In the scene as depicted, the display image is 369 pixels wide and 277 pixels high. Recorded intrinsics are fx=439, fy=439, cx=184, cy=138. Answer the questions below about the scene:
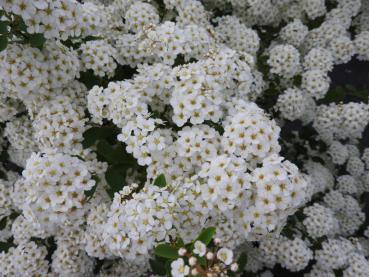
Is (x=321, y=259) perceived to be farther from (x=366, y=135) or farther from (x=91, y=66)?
(x=366, y=135)

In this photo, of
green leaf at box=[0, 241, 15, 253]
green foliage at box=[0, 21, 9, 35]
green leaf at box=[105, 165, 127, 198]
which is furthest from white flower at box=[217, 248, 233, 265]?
green leaf at box=[0, 241, 15, 253]

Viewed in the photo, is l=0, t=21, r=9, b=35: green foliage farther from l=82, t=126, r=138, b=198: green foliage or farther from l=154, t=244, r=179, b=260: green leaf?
l=154, t=244, r=179, b=260: green leaf

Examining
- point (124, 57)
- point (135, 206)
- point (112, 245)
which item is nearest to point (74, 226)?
point (112, 245)

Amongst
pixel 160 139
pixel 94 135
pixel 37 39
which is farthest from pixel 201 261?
pixel 37 39

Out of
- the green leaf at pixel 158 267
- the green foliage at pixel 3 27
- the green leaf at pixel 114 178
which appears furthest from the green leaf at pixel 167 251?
the green foliage at pixel 3 27

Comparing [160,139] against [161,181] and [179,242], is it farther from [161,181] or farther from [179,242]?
[179,242]

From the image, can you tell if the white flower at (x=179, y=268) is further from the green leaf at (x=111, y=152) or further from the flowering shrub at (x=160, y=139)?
the green leaf at (x=111, y=152)

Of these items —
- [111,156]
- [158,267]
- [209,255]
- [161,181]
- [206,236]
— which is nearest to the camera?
[209,255]
